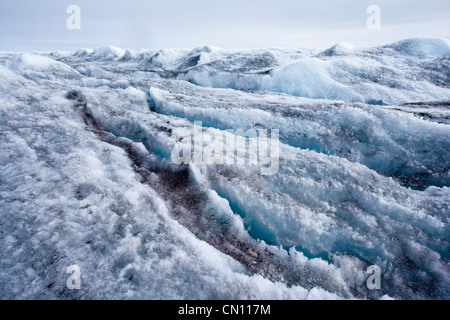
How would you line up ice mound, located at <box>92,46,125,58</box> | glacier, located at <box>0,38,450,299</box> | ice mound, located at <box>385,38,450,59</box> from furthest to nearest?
ice mound, located at <box>92,46,125,58</box>, ice mound, located at <box>385,38,450,59</box>, glacier, located at <box>0,38,450,299</box>

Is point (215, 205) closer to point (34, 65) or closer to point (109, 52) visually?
point (34, 65)

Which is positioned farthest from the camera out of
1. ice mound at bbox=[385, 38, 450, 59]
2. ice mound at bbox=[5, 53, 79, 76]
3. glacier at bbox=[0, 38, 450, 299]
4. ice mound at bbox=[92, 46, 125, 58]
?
ice mound at bbox=[92, 46, 125, 58]

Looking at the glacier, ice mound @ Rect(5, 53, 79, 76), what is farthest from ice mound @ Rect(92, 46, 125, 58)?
the glacier

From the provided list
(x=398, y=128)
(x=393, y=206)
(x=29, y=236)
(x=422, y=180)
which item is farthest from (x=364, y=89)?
(x=29, y=236)

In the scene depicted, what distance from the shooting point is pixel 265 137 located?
4.40 metres

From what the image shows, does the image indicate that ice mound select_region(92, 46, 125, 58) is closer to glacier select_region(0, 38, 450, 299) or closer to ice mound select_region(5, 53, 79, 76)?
ice mound select_region(5, 53, 79, 76)

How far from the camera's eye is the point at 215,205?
2586 mm

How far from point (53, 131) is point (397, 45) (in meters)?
17.9

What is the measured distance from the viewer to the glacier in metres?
1.83

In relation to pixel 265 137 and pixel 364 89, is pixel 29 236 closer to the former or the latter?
pixel 265 137

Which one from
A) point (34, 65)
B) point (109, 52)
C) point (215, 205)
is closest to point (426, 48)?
point (215, 205)

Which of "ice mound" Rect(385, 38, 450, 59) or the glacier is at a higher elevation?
"ice mound" Rect(385, 38, 450, 59)

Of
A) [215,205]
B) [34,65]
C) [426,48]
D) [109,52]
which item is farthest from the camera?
[109,52]

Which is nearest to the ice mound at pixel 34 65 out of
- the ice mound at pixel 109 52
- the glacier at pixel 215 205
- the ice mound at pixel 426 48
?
the glacier at pixel 215 205
